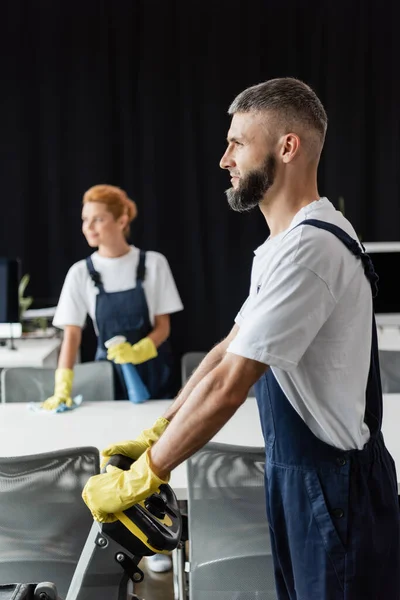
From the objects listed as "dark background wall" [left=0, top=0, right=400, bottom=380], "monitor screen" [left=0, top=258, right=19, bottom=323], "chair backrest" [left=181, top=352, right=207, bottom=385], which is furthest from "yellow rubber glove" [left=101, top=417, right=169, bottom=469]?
"dark background wall" [left=0, top=0, right=400, bottom=380]

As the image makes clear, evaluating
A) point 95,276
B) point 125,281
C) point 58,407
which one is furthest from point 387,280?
point 58,407

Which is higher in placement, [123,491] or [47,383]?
[123,491]

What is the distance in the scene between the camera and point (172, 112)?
5914 millimetres

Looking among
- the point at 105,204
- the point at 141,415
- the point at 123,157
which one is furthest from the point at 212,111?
the point at 141,415

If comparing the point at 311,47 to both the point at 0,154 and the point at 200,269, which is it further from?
the point at 0,154

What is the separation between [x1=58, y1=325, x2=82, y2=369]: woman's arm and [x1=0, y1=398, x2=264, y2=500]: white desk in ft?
0.71

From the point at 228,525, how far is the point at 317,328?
84cm

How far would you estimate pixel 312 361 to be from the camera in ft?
5.27

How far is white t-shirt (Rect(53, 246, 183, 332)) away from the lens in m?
3.84

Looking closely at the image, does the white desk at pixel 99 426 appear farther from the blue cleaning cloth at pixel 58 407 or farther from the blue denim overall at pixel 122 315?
the blue denim overall at pixel 122 315

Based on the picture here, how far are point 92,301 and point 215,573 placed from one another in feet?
6.26

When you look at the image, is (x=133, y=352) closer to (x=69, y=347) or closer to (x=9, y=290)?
(x=69, y=347)

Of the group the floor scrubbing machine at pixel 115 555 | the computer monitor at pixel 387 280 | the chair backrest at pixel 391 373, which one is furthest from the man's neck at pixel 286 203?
the computer monitor at pixel 387 280

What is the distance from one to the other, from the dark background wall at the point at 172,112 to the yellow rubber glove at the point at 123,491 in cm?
446
